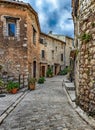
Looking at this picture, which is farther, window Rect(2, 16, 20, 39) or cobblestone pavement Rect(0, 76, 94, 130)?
window Rect(2, 16, 20, 39)

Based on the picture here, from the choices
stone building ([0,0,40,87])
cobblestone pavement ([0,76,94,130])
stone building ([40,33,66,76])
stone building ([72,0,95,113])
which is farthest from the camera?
stone building ([40,33,66,76])

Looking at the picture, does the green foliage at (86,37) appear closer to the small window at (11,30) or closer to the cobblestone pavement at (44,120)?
the cobblestone pavement at (44,120)

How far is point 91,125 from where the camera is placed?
5996 millimetres

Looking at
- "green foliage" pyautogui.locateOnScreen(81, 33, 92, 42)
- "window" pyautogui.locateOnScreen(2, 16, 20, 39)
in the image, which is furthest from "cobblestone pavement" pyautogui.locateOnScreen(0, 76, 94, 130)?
"window" pyautogui.locateOnScreen(2, 16, 20, 39)

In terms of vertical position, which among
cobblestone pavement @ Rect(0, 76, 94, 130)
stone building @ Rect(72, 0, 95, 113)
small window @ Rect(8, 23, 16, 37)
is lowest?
cobblestone pavement @ Rect(0, 76, 94, 130)

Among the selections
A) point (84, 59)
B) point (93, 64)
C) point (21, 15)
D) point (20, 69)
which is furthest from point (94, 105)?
point (21, 15)

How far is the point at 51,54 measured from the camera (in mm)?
37938

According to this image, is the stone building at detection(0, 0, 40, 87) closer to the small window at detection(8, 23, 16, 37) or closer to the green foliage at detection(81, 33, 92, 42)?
the small window at detection(8, 23, 16, 37)

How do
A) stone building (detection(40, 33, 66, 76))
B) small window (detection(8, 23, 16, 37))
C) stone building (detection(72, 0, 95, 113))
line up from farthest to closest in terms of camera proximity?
stone building (detection(40, 33, 66, 76)) → small window (detection(8, 23, 16, 37)) → stone building (detection(72, 0, 95, 113))

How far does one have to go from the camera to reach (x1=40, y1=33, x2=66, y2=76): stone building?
34000 mm

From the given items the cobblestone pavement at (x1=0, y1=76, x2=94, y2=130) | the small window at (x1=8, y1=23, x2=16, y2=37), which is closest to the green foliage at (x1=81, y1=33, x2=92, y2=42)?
the cobblestone pavement at (x1=0, y1=76, x2=94, y2=130)

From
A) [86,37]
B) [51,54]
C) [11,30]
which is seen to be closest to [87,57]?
[86,37]

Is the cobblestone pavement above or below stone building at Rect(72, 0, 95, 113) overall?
below

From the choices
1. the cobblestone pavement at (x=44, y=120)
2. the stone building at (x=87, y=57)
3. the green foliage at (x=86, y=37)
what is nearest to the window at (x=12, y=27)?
the stone building at (x=87, y=57)
